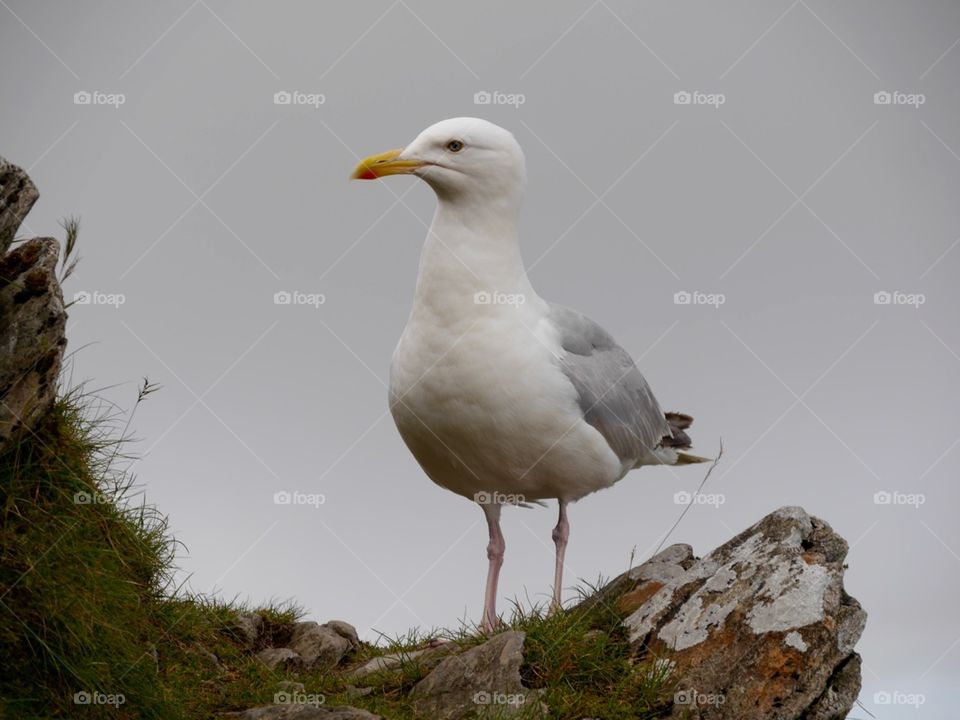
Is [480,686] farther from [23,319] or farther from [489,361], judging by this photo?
[23,319]

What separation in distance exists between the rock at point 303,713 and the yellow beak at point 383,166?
162 inches

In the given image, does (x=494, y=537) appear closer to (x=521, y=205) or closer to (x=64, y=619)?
(x=521, y=205)

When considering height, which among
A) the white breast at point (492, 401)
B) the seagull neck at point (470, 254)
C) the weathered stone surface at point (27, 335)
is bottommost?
the weathered stone surface at point (27, 335)

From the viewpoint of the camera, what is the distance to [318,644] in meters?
11.0

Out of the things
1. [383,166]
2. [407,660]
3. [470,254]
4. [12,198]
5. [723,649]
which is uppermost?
[383,166]

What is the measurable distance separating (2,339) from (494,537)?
457 cm

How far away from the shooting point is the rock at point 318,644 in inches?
425

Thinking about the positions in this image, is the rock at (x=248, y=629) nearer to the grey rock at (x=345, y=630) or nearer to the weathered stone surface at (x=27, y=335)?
the grey rock at (x=345, y=630)

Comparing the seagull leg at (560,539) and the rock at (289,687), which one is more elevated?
the seagull leg at (560,539)

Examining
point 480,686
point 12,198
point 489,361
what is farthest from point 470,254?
point 12,198

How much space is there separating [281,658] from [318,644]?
52 centimetres

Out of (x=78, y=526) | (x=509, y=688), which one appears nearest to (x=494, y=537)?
(x=509, y=688)

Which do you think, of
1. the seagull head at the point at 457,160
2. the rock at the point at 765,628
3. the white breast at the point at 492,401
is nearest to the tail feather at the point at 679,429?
the white breast at the point at 492,401

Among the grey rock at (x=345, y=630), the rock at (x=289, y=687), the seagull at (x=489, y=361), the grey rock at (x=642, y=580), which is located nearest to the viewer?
the rock at (x=289, y=687)
